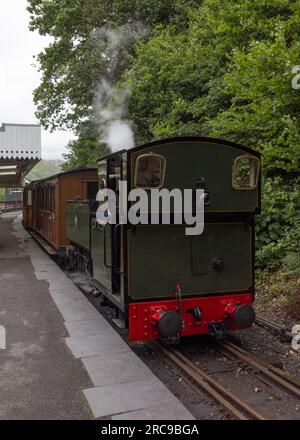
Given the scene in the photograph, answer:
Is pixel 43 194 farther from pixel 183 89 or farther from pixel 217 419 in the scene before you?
pixel 217 419

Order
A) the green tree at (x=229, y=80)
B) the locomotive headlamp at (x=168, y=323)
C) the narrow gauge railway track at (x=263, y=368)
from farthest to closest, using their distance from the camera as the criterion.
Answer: the green tree at (x=229, y=80) → the locomotive headlamp at (x=168, y=323) → the narrow gauge railway track at (x=263, y=368)

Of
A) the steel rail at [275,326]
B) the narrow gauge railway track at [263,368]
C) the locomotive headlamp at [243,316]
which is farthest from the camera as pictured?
the steel rail at [275,326]

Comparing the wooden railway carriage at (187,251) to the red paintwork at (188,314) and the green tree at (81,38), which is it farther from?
the green tree at (81,38)

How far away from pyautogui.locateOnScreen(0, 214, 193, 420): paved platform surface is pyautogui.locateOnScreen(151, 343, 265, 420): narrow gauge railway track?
428 millimetres

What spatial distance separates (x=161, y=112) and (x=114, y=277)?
1025 cm

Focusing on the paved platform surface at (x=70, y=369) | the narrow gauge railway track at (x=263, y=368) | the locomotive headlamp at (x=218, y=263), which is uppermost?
the locomotive headlamp at (x=218, y=263)

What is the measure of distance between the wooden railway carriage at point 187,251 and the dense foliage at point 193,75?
2.66 metres

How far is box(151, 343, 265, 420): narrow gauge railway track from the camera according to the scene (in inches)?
176

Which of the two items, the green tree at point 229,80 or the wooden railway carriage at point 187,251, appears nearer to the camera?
the wooden railway carriage at point 187,251

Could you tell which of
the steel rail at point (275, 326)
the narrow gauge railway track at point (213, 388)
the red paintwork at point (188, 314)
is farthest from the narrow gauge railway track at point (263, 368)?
the steel rail at point (275, 326)

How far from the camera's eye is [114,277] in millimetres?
6633

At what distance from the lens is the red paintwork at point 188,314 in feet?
19.2
